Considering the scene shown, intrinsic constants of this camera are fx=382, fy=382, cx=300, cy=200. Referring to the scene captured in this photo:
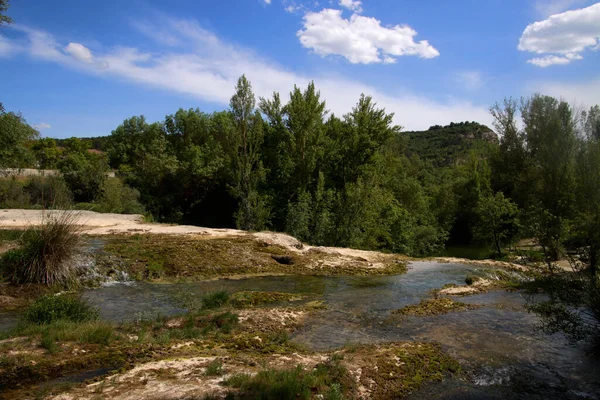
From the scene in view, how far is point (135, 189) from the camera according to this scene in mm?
34875

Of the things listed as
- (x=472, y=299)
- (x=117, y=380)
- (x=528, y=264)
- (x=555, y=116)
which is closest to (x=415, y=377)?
(x=117, y=380)

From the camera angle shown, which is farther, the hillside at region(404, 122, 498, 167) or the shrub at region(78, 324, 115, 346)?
the hillside at region(404, 122, 498, 167)

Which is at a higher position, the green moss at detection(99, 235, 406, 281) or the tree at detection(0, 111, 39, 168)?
the tree at detection(0, 111, 39, 168)

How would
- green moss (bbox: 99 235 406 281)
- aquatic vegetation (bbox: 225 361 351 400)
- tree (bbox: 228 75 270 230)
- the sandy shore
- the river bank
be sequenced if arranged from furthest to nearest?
tree (bbox: 228 75 270 230)
the sandy shore
green moss (bbox: 99 235 406 281)
the river bank
aquatic vegetation (bbox: 225 361 351 400)

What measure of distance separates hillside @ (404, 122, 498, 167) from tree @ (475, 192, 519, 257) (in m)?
54.7

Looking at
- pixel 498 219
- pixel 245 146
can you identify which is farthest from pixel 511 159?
pixel 245 146

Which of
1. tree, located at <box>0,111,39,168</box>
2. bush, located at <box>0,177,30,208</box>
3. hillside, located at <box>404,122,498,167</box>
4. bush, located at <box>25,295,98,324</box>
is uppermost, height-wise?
hillside, located at <box>404,122,498,167</box>

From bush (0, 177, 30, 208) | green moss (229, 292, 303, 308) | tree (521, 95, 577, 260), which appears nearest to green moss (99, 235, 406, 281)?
green moss (229, 292, 303, 308)

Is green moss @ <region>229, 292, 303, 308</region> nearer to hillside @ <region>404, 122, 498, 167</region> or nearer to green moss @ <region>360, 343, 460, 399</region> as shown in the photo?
green moss @ <region>360, 343, 460, 399</region>

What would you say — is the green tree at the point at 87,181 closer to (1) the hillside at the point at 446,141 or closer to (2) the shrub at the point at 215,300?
(2) the shrub at the point at 215,300

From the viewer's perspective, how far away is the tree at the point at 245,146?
95.2 feet

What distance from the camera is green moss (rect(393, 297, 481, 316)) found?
10602 mm

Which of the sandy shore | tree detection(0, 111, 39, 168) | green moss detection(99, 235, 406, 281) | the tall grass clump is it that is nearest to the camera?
the tall grass clump

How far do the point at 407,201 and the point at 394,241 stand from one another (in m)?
9.35
